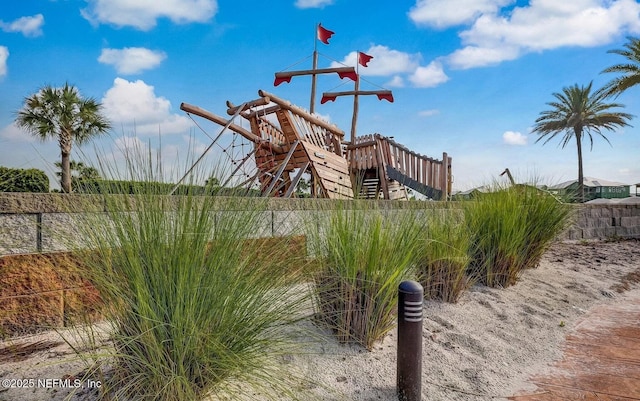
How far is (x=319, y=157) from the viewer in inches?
265

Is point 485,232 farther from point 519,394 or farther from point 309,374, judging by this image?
point 309,374

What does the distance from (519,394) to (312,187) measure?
15.1ft

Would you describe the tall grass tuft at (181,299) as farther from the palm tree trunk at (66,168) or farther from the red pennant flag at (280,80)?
the red pennant flag at (280,80)

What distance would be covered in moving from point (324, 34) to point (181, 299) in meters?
11.7

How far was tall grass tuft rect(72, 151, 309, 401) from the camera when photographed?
A: 1660mm

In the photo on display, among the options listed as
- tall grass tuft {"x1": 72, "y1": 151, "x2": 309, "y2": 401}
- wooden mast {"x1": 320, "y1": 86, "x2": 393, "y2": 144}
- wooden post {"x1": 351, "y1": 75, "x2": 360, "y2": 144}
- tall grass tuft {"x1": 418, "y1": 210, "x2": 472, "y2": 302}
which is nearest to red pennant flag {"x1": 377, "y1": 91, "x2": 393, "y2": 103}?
wooden mast {"x1": 320, "y1": 86, "x2": 393, "y2": 144}

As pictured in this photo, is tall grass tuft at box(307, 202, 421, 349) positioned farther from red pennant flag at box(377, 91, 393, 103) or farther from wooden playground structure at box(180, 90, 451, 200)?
red pennant flag at box(377, 91, 393, 103)

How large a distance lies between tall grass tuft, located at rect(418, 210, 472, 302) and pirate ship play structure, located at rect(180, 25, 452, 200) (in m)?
0.68

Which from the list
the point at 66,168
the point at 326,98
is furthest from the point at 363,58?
the point at 66,168

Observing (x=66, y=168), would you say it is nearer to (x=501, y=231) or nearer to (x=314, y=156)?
(x=501, y=231)

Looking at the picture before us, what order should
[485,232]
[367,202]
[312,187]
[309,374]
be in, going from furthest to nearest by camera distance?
[312,187], [485,232], [367,202], [309,374]

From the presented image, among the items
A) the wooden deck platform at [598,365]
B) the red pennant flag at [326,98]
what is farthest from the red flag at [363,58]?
the wooden deck platform at [598,365]

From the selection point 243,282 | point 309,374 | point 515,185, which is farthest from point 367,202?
point 515,185

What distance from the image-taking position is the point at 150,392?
5.52 ft
